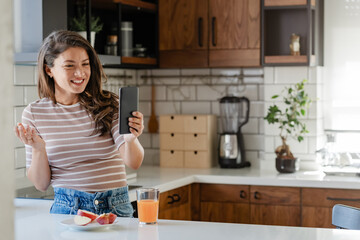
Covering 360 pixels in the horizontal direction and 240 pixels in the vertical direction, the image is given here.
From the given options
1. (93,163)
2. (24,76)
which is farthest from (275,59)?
(93,163)

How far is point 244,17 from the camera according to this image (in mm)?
4094

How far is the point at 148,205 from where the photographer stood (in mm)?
1979


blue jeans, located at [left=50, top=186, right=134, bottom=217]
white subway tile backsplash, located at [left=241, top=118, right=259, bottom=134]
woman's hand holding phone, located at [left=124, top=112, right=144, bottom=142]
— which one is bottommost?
blue jeans, located at [left=50, top=186, right=134, bottom=217]

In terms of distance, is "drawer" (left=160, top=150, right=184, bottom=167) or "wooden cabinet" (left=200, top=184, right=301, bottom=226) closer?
"wooden cabinet" (left=200, top=184, right=301, bottom=226)

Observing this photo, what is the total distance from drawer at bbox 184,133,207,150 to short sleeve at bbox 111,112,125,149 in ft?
6.78

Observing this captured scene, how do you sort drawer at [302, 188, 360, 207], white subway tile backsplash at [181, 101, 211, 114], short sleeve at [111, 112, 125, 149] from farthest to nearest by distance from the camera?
white subway tile backsplash at [181, 101, 211, 114] → drawer at [302, 188, 360, 207] → short sleeve at [111, 112, 125, 149]

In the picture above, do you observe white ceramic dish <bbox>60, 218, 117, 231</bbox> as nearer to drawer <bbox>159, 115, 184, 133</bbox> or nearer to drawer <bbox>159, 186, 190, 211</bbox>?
drawer <bbox>159, 186, 190, 211</bbox>

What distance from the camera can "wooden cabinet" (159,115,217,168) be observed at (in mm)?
4270

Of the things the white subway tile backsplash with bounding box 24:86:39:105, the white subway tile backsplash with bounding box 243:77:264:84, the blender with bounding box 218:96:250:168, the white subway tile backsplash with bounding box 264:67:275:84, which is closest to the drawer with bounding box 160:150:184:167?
the blender with bounding box 218:96:250:168

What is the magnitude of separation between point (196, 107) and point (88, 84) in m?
2.25

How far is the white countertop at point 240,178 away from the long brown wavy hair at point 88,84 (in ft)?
4.31

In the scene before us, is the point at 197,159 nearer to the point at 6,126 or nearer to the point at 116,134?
the point at 116,134

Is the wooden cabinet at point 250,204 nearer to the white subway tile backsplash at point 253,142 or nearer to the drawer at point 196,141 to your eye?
the drawer at point 196,141

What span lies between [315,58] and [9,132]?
3739 mm
